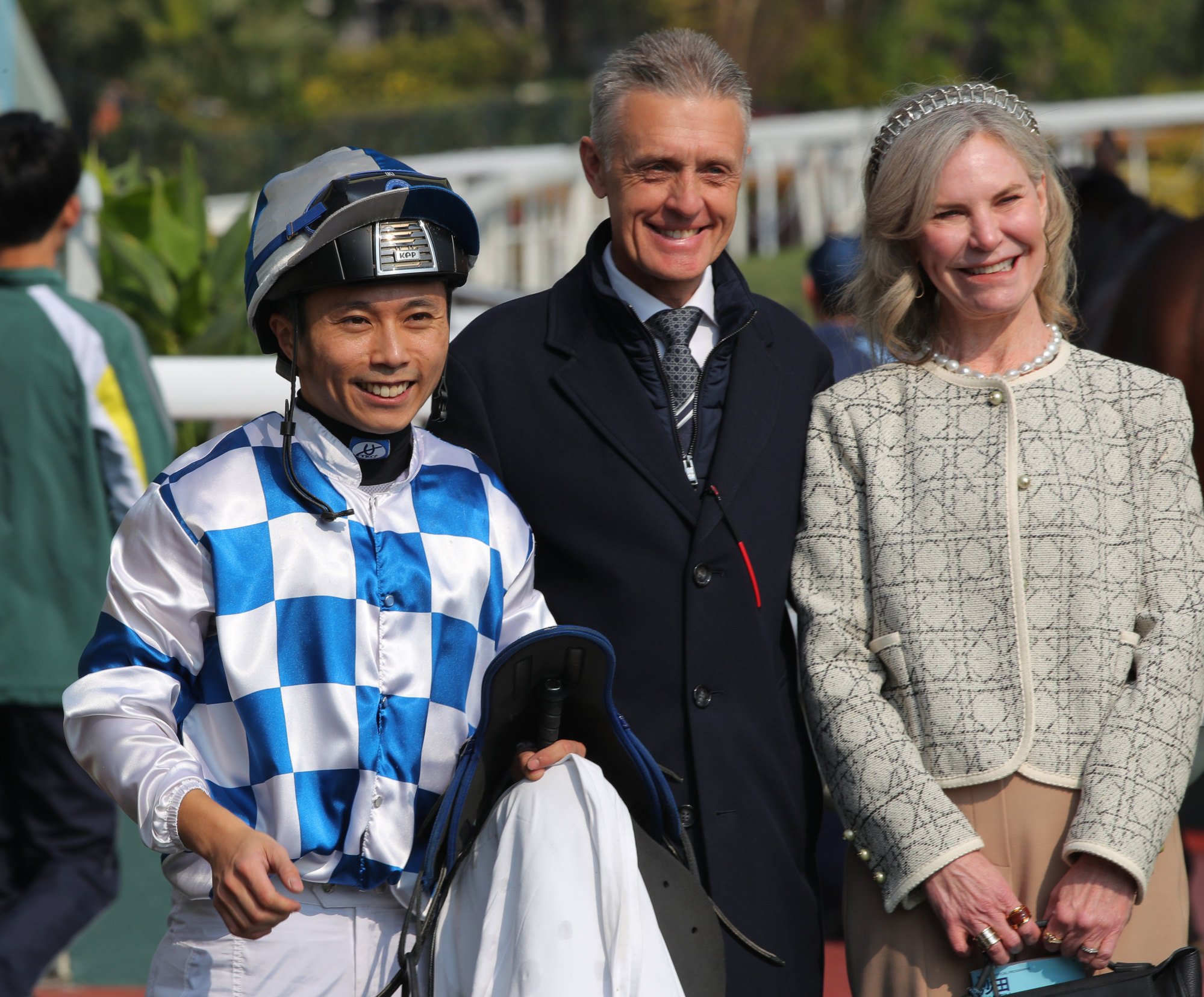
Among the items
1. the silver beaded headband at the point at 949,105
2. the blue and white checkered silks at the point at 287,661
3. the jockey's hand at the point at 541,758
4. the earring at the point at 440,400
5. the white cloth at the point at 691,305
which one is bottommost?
the jockey's hand at the point at 541,758

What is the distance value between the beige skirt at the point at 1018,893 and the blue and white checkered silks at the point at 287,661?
0.77 metres

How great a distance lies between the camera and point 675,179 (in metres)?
2.39

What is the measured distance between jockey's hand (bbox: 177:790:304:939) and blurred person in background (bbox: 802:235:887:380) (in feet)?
4.38

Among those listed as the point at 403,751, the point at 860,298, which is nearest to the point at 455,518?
the point at 403,751

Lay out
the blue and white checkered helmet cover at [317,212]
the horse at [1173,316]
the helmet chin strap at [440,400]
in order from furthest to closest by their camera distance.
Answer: the horse at [1173,316] < the helmet chin strap at [440,400] < the blue and white checkered helmet cover at [317,212]

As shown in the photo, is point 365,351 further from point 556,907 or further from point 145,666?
point 556,907

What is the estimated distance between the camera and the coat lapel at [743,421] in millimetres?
2332

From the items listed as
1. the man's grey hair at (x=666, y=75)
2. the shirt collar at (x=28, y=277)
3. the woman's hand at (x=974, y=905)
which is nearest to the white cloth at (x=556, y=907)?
the woman's hand at (x=974, y=905)

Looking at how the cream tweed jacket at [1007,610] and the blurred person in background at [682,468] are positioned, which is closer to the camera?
the cream tweed jacket at [1007,610]

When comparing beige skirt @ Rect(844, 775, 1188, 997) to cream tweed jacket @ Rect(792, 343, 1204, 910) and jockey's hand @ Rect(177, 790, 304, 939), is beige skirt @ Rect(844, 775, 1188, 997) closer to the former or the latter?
cream tweed jacket @ Rect(792, 343, 1204, 910)

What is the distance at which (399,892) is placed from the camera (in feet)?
6.45

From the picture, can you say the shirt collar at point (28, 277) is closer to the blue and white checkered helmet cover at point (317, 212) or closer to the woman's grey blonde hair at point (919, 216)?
the blue and white checkered helmet cover at point (317, 212)

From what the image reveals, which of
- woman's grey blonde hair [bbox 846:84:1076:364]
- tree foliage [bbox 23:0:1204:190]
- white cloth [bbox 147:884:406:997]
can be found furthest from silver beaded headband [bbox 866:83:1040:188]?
tree foliage [bbox 23:0:1204:190]

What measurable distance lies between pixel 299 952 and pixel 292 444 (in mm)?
687
